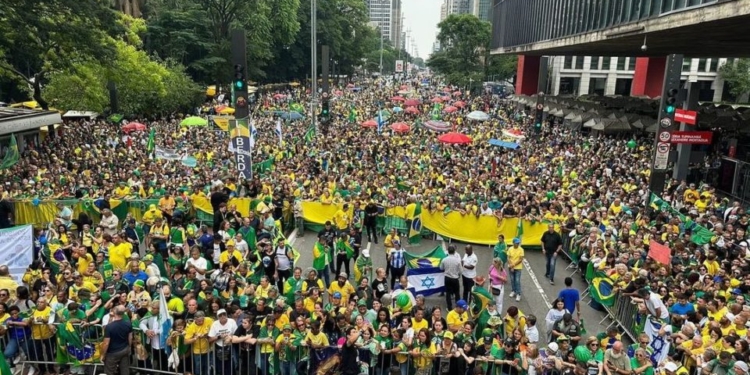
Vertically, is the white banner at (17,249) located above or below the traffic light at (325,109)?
below

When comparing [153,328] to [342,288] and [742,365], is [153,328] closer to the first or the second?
[342,288]

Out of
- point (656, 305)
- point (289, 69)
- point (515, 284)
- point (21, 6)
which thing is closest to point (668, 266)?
point (656, 305)

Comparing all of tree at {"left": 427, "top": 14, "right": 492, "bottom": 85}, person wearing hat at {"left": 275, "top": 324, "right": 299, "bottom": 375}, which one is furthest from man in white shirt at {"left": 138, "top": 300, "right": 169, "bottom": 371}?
tree at {"left": 427, "top": 14, "right": 492, "bottom": 85}

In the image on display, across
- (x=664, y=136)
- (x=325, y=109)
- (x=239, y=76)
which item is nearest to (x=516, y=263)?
(x=664, y=136)

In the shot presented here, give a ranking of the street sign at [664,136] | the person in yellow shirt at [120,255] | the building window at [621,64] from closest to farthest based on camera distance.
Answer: the person in yellow shirt at [120,255]
the street sign at [664,136]
the building window at [621,64]

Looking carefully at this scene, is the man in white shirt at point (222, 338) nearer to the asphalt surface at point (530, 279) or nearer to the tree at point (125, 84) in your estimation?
the asphalt surface at point (530, 279)

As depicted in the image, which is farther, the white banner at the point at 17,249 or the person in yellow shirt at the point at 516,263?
the person in yellow shirt at the point at 516,263

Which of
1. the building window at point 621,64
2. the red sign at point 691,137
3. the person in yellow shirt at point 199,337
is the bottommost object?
the person in yellow shirt at point 199,337

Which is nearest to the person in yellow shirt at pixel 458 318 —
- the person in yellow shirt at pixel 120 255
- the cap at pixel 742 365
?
the cap at pixel 742 365
